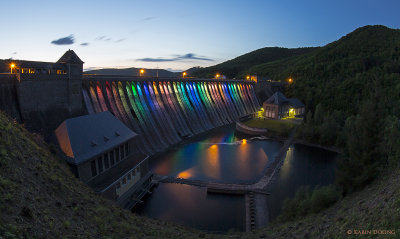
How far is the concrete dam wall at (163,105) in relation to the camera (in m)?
41.1

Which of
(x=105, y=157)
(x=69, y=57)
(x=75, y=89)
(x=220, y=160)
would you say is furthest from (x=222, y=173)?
(x=69, y=57)

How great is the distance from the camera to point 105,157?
24641mm

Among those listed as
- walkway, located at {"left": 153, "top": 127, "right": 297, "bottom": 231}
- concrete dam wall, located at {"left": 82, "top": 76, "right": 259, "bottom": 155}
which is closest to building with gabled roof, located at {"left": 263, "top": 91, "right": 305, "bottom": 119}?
concrete dam wall, located at {"left": 82, "top": 76, "right": 259, "bottom": 155}

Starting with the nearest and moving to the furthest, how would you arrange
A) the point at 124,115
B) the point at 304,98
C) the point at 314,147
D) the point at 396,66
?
1. the point at 124,115
2. the point at 314,147
3. the point at 396,66
4. the point at 304,98

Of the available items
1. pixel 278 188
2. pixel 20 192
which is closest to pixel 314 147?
pixel 278 188

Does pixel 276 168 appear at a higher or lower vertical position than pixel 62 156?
lower

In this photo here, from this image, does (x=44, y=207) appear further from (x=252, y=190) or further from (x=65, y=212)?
(x=252, y=190)

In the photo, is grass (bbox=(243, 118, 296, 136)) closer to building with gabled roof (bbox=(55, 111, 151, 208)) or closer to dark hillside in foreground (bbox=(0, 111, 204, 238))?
building with gabled roof (bbox=(55, 111, 151, 208))

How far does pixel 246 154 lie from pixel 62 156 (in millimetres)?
28043

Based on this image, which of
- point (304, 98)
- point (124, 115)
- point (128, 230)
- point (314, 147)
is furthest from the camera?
point (304, 98)

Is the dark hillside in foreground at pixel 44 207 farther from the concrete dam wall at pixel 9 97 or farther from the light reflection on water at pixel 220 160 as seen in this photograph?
the light reflection on water at pixel 220 160

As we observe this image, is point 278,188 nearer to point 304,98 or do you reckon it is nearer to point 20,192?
point 20,192

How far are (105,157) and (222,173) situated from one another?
50.3ft

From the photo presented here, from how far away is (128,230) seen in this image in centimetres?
1377
